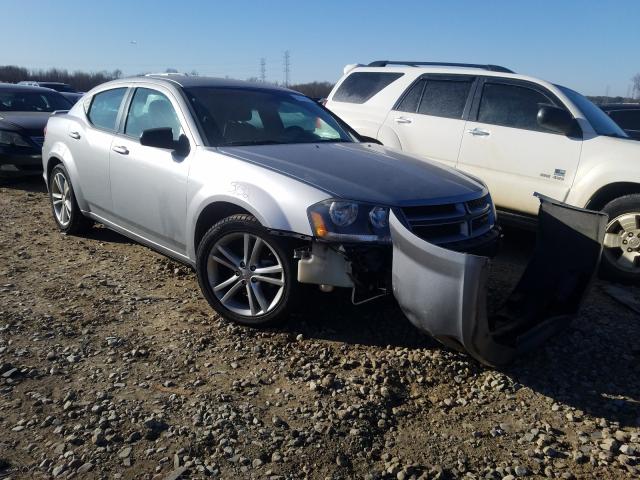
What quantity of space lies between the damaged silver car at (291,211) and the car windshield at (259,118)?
0.05 feet

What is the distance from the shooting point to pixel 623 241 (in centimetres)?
533

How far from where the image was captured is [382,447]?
9.21 feet

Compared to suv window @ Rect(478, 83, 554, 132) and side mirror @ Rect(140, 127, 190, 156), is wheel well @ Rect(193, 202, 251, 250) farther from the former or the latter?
suv window @ Rect(478, 83, 554, 132)

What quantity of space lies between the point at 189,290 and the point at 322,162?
1.56 metres

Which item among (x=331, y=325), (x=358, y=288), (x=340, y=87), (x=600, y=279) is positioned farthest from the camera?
(x=340, y=87)

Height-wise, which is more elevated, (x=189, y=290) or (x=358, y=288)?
(x=358, y=288)

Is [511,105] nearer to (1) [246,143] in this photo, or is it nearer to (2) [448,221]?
(2) [448,221]

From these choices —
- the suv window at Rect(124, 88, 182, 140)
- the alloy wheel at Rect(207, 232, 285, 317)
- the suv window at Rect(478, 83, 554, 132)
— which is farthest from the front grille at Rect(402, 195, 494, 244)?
the suv window at Rect(478, 83, 554, 132)

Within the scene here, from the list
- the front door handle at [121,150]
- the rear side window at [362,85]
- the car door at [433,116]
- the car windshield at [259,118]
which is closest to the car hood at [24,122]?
the rear side window at [362,85]

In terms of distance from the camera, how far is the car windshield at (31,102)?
33.4 ft

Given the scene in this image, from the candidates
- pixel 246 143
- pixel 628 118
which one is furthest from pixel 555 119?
pixel 628 118

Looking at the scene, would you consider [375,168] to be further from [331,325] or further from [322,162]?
[331,325]

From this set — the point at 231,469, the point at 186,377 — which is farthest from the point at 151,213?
the point at 231,469

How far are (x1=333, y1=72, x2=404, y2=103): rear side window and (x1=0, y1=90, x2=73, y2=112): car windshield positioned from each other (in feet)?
19.4
